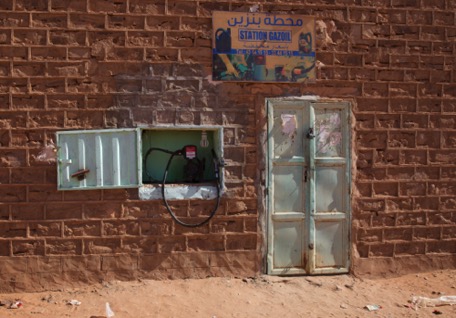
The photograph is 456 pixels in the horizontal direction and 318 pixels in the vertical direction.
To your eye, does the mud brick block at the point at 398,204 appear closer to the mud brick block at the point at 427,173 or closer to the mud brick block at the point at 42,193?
the mud brick block at the point at 427,173

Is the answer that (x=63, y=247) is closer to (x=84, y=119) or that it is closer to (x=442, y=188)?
(x=84, y=119)

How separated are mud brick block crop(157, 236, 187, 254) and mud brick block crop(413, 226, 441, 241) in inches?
107

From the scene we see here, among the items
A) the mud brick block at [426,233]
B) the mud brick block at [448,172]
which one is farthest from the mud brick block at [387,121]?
the mud brick block at [426,233]

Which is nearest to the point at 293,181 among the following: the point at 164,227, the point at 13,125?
the point at 164,227

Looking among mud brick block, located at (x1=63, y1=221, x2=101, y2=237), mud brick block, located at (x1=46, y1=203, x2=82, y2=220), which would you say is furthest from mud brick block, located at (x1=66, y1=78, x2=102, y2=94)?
mud brick block, located at (x1=63, y1=221, x2=101, y2=237)

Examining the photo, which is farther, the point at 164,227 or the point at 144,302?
the point at 164,227

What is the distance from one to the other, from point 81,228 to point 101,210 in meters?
0.28

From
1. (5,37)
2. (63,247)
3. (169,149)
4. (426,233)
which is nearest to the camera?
(5,37)

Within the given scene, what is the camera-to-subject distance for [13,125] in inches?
192

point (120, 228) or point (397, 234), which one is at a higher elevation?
point (120, 228)

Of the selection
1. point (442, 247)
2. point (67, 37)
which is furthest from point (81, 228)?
point (442, 247)

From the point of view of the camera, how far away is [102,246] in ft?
16.5

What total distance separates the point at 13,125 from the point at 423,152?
4.56m

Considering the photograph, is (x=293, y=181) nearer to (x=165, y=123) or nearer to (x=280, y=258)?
(x=280, y=258)
